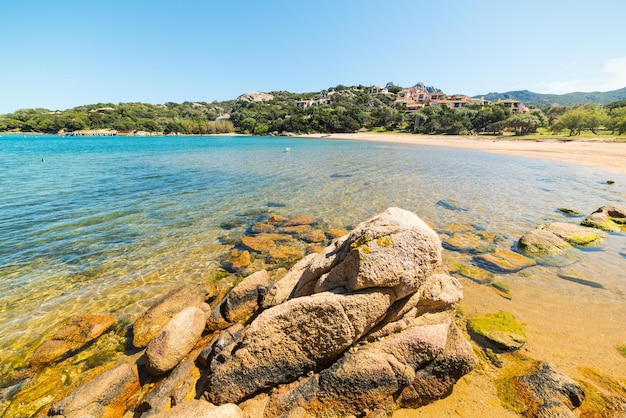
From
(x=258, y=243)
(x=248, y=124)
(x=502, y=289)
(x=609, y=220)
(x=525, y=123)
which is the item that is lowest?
(x=258, y=243)

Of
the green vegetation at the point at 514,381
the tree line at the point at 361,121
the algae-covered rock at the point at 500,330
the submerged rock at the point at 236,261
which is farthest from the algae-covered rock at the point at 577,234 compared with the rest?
the tree line at the point at 361,121

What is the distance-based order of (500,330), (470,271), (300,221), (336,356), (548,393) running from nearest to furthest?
(548,393), (336,356), (500,330), (470,271), (300,221)

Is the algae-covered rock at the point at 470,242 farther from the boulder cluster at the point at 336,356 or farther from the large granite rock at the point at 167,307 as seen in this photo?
the large granite rock at the point at 167,307

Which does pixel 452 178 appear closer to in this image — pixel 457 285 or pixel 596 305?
pixel 596 305

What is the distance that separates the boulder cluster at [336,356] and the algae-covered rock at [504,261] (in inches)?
204

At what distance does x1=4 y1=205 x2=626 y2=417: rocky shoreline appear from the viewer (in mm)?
4664

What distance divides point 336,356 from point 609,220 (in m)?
17.3

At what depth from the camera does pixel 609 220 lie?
1379cm

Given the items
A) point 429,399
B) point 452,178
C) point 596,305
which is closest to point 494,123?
point 452,178

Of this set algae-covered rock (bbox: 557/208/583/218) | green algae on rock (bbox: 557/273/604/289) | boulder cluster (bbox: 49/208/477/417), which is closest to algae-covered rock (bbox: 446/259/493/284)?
green algae on rock (bbox: 557/273/604/289)

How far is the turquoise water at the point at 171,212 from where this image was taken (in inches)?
349

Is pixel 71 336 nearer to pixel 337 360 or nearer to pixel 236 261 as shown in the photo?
pixel 236 261

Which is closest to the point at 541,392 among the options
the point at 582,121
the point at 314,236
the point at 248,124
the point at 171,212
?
the point at 314,236

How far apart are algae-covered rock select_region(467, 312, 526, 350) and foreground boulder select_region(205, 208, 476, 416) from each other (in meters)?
1.35
